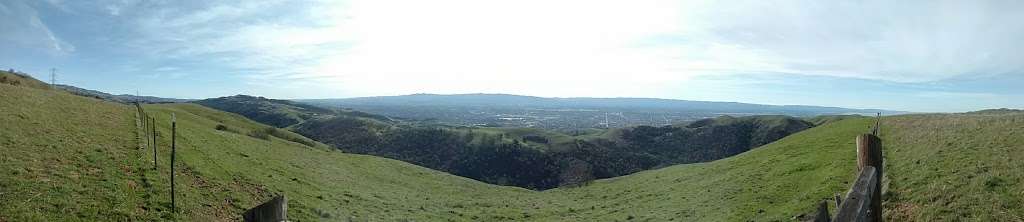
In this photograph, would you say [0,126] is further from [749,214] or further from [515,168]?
[515,168]

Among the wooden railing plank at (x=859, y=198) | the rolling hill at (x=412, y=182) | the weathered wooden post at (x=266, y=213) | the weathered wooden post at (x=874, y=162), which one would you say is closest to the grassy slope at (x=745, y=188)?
the rolling hill at (x=412, y=182)

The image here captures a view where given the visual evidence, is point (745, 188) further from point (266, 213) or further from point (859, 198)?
point (266, 213)

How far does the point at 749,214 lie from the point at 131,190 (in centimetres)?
3238

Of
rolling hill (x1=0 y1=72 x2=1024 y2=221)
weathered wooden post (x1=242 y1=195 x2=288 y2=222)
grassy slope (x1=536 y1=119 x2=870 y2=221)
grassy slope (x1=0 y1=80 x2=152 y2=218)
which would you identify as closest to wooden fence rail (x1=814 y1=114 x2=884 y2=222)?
weathered wooden post (x1=242 y1=195 x2=288 y2=222)

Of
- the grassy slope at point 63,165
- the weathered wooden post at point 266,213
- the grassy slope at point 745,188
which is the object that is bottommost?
the grassy slope at point 745,188

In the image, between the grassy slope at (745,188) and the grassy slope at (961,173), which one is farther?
the grassy slope at (745,188)

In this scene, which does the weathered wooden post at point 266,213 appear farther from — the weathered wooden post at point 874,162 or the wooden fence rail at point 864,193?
the weathered wooden post at point 874,162

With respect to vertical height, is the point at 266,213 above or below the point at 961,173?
above

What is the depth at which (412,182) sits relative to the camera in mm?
60594

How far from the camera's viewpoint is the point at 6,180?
2102cm

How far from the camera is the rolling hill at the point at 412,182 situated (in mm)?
20891

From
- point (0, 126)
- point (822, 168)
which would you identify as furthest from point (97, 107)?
point (822, 168)

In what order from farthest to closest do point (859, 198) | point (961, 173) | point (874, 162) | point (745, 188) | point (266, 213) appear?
point (745, 188), point (961, 173), point (874, 162), point (859, 198), point (266, 213)

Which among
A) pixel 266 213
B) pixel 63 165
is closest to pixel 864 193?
pixel 266 213
